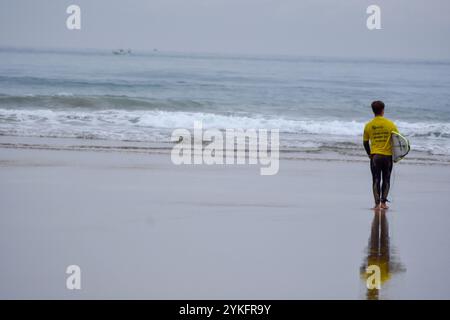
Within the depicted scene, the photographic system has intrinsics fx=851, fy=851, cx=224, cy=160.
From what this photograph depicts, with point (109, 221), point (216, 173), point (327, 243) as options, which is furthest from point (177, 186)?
point (327, 243)

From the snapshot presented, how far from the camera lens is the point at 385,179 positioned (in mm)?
11273

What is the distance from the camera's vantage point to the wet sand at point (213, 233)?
23.3ft

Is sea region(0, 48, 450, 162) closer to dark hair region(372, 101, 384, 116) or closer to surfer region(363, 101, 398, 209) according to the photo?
surfer region(363, 101, 398, 209)

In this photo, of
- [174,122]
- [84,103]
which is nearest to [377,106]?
[174,122]

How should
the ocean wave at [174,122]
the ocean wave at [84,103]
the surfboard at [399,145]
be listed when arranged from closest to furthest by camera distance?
the surfboard at [399,145]
the ocean wave at [174,122]
the ocean wave at [84,103]

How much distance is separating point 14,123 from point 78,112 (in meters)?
5.46

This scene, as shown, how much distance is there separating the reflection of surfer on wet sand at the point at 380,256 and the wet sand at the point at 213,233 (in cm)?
1

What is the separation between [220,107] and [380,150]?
80.0ft

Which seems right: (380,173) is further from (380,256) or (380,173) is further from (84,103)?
(84,103)

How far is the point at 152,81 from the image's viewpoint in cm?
5134

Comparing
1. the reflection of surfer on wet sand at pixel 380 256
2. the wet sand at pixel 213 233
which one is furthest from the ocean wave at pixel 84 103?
the reflection of surfer on wet sand at pixel 380 256

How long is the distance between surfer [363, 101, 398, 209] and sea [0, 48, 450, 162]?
670 cm

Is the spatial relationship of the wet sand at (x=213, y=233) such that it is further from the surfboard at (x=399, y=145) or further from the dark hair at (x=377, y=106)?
the dark hair at (x=377, y=106)

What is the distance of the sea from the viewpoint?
71.3 feet
